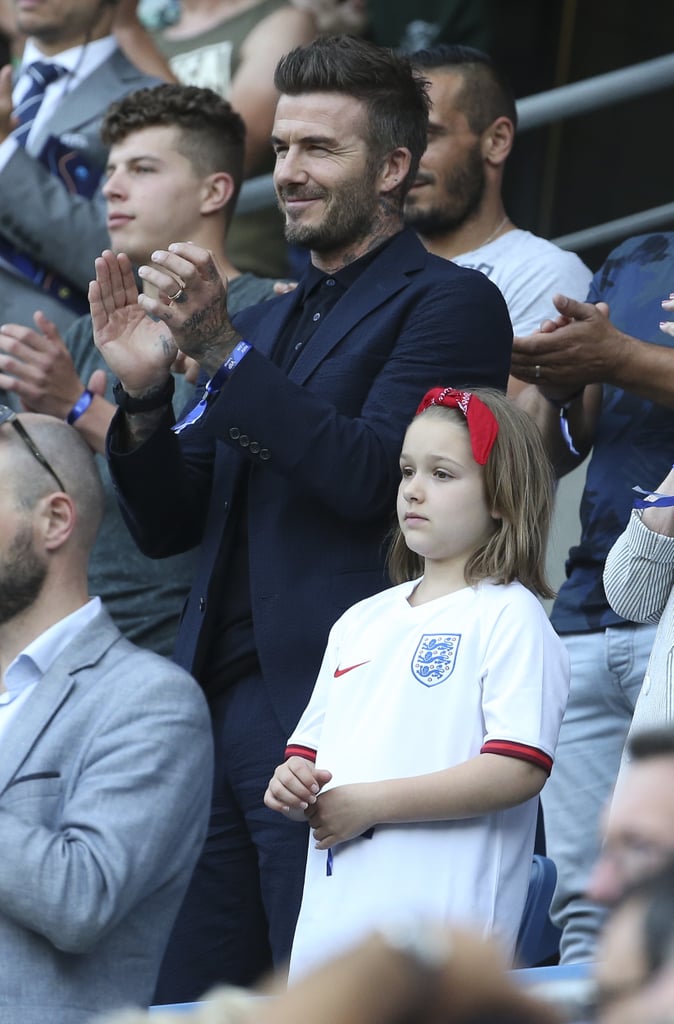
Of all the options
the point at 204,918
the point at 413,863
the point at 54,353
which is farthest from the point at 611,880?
the point at 54,353

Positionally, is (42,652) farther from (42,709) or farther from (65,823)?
(65,823)

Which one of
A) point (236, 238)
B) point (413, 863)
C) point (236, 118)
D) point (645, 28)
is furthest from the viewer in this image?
point (645, 28)

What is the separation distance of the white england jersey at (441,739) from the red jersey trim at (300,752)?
0.03m

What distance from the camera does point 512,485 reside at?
8.50ft

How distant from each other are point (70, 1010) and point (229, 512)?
911 millimetres

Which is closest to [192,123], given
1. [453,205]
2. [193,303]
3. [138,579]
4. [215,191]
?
[215,191]

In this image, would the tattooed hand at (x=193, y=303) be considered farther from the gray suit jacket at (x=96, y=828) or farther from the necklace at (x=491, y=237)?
the necklace at (x=491, y=237)

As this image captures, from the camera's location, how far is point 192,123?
397cm

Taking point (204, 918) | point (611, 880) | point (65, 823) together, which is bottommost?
point (204, 918)

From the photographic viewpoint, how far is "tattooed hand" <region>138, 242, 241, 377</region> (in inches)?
105

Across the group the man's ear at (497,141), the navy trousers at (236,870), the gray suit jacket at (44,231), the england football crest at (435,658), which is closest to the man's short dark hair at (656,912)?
the england football crest at (435,658)

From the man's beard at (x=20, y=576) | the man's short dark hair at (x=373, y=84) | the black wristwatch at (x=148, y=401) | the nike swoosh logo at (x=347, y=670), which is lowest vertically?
the man's beard at (x=20, y=576)

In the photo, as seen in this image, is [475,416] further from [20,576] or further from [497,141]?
[497,141]

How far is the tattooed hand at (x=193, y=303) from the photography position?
268 centimetres
